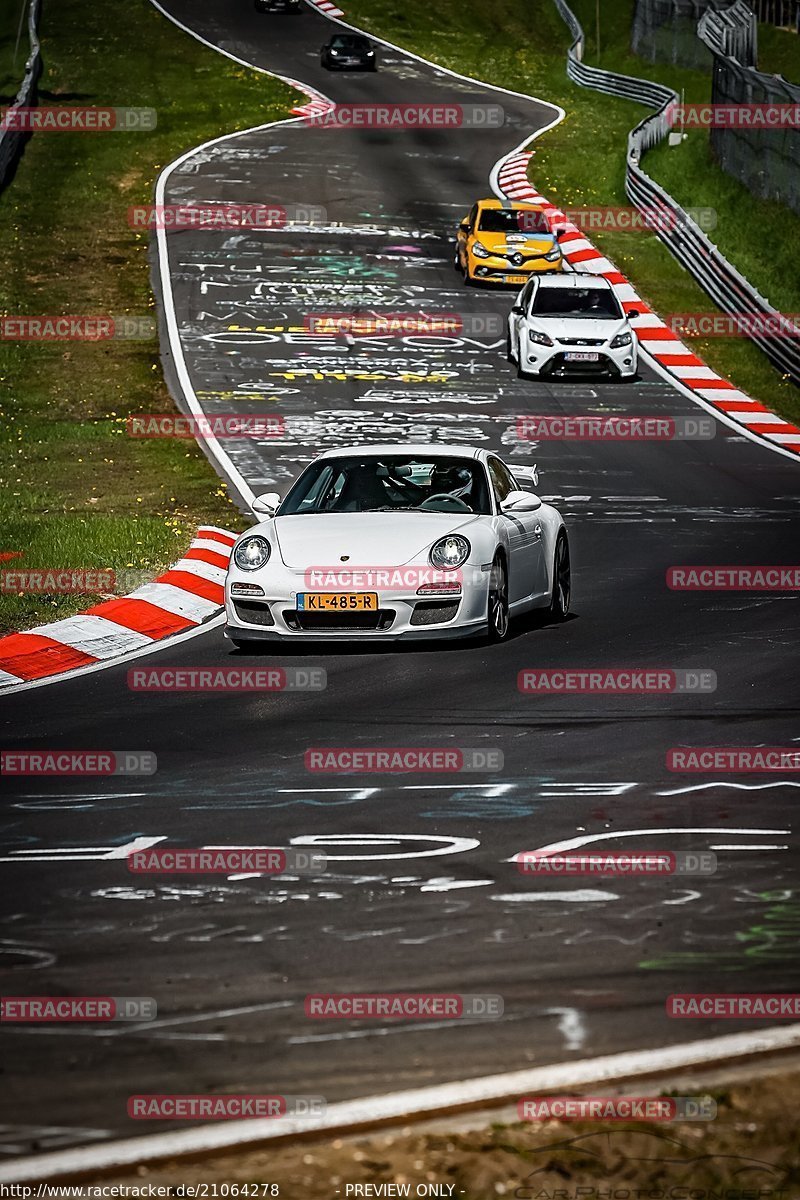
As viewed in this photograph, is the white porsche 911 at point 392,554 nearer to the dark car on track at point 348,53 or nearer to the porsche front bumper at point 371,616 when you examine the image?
the porsche front bumper at point 371,616

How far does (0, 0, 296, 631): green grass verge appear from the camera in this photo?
Answer: 1716 centimetres

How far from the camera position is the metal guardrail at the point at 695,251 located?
2902 cm

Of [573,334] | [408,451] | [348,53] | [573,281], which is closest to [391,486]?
[408,451]

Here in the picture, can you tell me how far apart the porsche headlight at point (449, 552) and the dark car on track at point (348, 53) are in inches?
1898

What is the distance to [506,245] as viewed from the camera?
33.4m

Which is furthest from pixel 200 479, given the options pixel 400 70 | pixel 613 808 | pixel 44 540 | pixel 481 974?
pixel 400 70

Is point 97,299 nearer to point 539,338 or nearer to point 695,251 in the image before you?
point 539,338

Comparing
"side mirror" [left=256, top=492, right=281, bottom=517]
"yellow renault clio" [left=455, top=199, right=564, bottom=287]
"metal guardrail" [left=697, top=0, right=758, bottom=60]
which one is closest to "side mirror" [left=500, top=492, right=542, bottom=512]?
"side mirror" [left=256, top=492, right=281, bottom=517]

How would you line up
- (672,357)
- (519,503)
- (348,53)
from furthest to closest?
(348,53) → (672,357) → (519,503)

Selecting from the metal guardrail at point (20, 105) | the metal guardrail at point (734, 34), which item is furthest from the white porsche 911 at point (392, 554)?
the metal guardrail at point (734, 34)

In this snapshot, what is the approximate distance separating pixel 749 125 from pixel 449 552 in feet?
93.0

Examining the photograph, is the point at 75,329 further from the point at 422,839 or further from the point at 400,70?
the point at 400,70

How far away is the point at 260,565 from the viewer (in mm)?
12188

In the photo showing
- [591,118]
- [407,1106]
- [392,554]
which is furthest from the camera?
[591,118]
